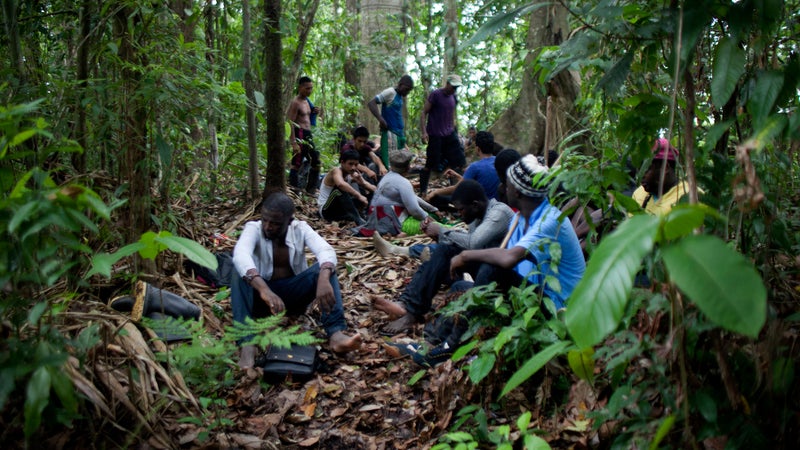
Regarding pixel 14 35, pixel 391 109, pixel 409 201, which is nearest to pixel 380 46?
pixel 391 109

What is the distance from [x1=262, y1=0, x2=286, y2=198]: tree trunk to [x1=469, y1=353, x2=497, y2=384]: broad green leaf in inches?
193

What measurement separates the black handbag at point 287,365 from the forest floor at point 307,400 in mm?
60

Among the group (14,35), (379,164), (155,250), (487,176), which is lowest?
(379,164)

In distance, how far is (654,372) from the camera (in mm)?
2252

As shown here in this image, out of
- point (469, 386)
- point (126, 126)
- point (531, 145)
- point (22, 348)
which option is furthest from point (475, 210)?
point (531, 145)

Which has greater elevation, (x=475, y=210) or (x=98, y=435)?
(x=475, y=210)

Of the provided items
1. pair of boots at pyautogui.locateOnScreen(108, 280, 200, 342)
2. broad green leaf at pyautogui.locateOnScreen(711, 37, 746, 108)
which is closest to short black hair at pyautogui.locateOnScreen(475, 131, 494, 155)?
pair of boots at pyautogui.locateOnScreen(108, 280, 200, 342)

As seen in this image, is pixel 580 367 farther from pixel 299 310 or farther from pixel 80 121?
pixel 80 121

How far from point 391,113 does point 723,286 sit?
10.1m

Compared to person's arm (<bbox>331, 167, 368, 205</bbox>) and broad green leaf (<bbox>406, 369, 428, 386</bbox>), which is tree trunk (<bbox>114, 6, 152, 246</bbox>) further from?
person's arm (<bbox>331, 167, 368, 205</bbox>)

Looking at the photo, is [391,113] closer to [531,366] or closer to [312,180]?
[312,180]

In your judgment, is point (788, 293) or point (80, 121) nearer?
point (788, 293)

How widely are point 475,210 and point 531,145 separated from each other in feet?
18.6

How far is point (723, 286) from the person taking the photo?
1.31 m
